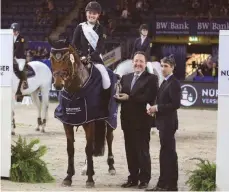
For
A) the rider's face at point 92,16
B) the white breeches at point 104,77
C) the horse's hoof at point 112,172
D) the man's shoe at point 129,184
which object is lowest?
the horse's hoof at point 112,172

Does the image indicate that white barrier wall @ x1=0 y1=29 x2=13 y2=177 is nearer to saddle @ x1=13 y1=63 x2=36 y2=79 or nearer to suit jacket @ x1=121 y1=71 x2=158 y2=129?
suit jacket @ x1=121 y1=71 x2=158 y2=129

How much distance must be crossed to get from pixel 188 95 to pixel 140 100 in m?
16.4

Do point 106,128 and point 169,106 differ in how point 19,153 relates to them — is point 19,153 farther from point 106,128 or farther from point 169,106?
point 169,106

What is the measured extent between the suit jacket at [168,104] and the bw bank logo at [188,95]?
52.7 feet

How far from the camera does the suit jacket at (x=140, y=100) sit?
9.05m

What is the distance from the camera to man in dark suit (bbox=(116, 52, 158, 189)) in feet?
29.8

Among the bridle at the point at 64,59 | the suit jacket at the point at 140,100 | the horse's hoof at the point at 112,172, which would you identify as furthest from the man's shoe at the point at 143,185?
the bridle at the point at 64,59

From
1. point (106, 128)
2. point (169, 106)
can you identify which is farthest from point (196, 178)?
Result: point (106, 128)

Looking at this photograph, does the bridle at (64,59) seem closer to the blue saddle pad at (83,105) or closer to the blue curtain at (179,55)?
the blue saddle pad at (83,105)

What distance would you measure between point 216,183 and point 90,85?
2416 mm

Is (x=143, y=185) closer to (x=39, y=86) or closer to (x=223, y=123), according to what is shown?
(x=223, y=123)

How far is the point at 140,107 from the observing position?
9164 mm

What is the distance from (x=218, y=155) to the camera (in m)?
8.38

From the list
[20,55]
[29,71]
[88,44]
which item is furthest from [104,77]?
[29,71]
